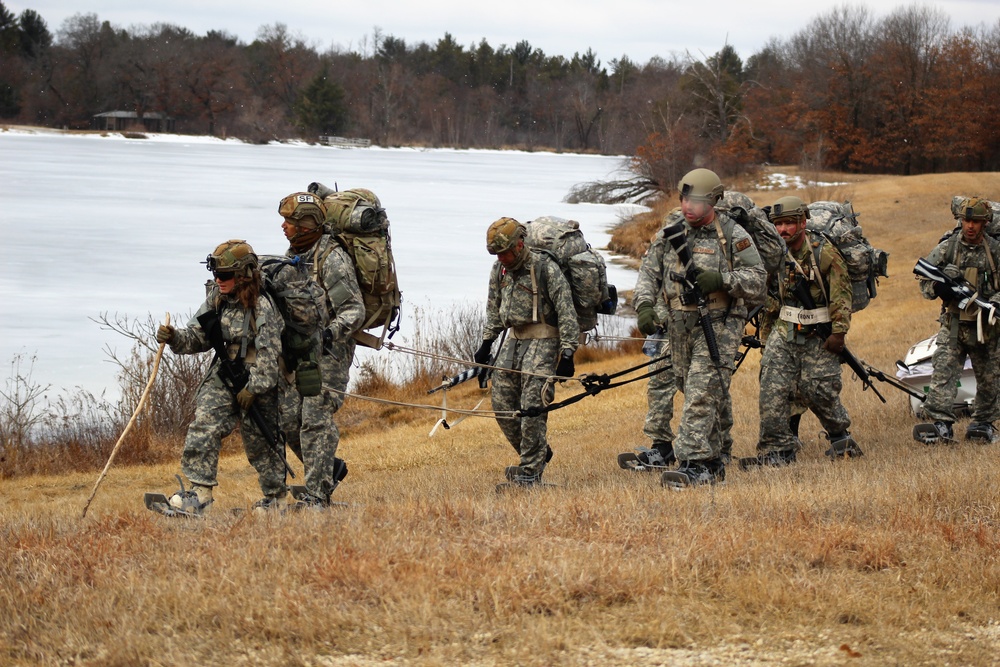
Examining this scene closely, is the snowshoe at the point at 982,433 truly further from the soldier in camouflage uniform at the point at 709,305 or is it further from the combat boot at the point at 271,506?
the combat boot at the point at 271,506

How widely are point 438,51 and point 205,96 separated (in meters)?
45.5

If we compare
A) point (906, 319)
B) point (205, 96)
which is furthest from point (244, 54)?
point (906, 319)

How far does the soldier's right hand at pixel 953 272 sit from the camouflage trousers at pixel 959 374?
415mm

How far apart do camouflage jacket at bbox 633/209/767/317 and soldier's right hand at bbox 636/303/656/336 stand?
37 mm

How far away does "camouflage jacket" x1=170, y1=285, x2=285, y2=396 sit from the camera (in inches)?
301

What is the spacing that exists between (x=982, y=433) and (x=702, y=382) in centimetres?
310

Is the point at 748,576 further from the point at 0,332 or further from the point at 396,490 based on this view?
the point at 0,332

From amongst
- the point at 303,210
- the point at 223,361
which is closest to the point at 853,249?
the point at 303,210

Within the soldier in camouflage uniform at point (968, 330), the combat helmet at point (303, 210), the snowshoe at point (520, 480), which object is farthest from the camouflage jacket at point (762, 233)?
the combat helmet at point (303, 210)

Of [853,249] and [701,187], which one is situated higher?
[701,187]

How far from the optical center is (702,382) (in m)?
8.20

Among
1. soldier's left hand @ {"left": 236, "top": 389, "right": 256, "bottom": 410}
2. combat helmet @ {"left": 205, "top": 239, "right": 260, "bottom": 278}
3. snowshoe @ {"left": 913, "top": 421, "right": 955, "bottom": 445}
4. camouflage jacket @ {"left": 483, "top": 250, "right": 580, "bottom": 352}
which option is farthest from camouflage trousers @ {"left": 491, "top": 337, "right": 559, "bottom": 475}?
snowshoe @ {"left": 913, "top": 421, "right": 955, "bottom": 445}

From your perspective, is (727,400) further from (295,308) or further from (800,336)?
(295,308)

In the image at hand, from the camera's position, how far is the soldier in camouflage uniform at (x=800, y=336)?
354 inches
